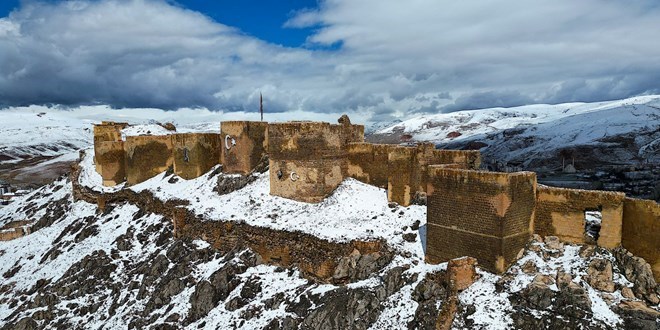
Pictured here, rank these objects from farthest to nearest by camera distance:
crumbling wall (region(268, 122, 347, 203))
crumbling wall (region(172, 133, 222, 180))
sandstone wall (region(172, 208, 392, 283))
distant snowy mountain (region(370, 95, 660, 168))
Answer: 1. distant snowy mountain (region(370, 95, 660, 168))
2. crumbling wall (region(172, 133, 222, 180))
3. crumbling wall (region(268, 122, 347, 203))
4. sandstone wall (region(172, 208, 392, 283))

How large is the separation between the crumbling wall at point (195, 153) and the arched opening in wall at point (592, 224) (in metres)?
24.2

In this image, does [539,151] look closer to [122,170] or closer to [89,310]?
[122,170]

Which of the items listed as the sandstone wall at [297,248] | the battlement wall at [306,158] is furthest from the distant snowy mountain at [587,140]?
the sandstone wall at [297,248]

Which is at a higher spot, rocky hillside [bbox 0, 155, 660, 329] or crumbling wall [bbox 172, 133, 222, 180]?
crumbling wall [bbox 172, 133, 222, 180]

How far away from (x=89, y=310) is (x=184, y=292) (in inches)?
230

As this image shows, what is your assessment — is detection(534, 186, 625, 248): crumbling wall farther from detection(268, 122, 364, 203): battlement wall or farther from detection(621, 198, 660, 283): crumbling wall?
detection(268, 122, 364, 203): battlement wall

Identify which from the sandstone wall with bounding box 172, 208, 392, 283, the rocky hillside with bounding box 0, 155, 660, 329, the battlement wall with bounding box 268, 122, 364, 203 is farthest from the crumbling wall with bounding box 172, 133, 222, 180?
the battlement wall with bounding box 268, 122, 364, 203

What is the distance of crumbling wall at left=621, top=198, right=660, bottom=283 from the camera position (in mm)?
16547

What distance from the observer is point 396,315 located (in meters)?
17.4

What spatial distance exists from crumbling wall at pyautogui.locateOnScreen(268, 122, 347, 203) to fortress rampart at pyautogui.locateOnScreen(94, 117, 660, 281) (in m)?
0.06

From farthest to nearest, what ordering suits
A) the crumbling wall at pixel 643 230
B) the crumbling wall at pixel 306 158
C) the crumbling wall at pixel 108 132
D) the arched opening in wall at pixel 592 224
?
the crumbling wall at pixel 108 132, the crumbling wall at pixel 306 158, the arched opening in wall at pixel 592 224, the crumbling wall at pixel 643 230

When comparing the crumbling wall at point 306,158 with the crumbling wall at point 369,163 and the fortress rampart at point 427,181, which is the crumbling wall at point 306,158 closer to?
the fortress rampart at point 427,181

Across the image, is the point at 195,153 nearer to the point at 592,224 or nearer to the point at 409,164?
the point at 409,164

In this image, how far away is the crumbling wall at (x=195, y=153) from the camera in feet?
110
